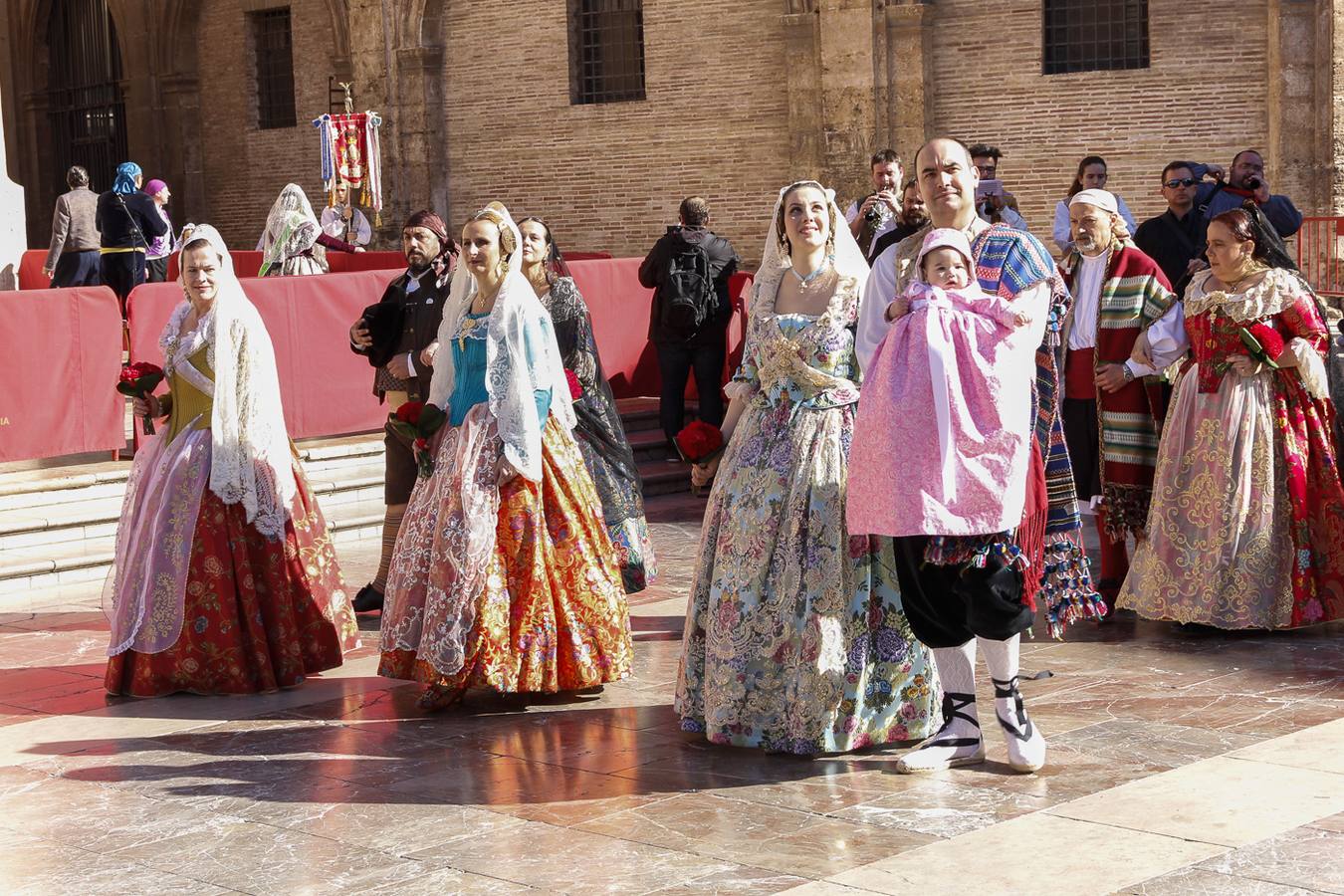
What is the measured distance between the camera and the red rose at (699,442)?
6.11 m

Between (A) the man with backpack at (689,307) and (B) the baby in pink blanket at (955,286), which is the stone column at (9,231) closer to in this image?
(A) the man with backpack at (689,307)

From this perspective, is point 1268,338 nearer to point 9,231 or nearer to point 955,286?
point 955,286

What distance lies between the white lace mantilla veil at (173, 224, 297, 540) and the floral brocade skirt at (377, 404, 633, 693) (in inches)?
24.8

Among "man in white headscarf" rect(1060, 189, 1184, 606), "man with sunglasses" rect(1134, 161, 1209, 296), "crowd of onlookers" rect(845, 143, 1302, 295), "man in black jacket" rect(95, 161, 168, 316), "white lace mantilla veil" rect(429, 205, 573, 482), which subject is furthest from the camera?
"man in black jacket" rect(95, 161, 168, 316)

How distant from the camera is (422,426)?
22.1 ft

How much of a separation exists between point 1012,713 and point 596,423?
3092mm

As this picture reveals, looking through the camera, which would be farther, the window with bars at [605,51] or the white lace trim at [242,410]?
the window with bars at [605,51]

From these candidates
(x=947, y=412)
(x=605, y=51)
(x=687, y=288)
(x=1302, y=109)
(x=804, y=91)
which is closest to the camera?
(x=947, y=412)

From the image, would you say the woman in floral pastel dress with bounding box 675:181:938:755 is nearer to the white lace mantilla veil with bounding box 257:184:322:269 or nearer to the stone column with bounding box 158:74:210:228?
the white lace mantilla veil with bounding box 257:184:322:269

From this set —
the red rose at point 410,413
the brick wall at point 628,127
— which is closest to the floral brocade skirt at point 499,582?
the red rose at point 410,413

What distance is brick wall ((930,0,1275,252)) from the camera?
17906 millimetres

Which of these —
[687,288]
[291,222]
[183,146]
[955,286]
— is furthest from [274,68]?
[955,286]

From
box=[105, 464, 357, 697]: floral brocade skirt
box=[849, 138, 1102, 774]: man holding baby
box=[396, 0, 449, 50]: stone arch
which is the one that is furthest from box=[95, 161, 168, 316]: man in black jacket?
box=[849, 138, 1102, 774]: man holding baby

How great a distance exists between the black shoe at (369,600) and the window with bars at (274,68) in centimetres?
1806
